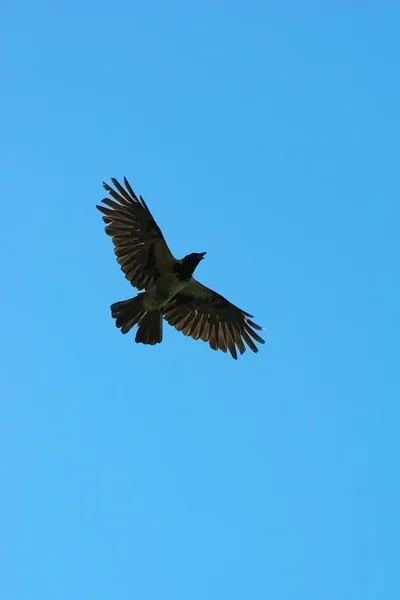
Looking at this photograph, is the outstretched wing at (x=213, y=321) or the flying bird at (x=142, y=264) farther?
the outstretched wing at (x=213, y=321)

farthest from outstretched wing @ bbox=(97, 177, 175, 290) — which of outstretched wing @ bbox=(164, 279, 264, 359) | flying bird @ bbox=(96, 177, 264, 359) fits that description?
outstretched wing @ bbox=(164, 279, 264, 359)

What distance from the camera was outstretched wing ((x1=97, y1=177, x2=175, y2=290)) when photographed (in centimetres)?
1752

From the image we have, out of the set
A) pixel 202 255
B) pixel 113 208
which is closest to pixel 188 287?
pixel 202 255

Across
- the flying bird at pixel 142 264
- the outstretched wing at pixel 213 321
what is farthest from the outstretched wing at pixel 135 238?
the outstretched wing at pixel 213 321

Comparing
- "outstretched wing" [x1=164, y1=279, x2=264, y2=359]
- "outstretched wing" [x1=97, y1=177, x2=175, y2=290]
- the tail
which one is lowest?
the tail

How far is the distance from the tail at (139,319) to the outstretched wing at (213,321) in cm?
142

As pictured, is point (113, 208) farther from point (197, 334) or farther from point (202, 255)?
point (197, 334)

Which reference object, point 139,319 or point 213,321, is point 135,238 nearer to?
point 139,319

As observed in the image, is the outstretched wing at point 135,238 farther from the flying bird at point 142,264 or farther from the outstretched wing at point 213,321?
the outstretched wing at point 213,321

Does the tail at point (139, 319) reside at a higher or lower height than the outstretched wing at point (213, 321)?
lower

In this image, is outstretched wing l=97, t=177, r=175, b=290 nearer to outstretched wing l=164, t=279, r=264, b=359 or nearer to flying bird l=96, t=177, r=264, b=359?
flying bird l=96, t=177, r=264, b=359

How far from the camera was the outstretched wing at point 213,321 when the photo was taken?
19.2 m

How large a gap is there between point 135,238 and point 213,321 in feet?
9.65

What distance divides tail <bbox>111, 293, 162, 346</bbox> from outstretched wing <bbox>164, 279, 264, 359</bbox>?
1.42 m
